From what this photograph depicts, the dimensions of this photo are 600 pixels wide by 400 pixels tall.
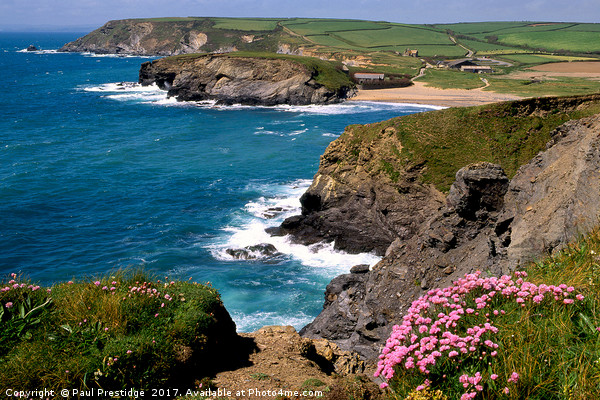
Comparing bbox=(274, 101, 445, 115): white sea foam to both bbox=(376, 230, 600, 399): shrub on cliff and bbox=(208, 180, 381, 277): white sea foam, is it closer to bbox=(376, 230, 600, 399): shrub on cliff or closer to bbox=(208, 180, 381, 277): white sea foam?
bbox=(208, 180, 381, 277): white sea foam

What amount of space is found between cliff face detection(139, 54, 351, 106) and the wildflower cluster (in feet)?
306

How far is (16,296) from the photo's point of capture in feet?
30.9

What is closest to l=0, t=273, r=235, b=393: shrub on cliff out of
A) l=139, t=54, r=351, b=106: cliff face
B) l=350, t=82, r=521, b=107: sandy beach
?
l=350, t=82, r=521, b=107: sandy beach

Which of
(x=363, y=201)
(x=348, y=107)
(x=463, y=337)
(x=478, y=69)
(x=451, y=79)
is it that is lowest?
→ (x=363, y=201)

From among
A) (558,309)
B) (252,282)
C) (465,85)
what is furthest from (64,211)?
(465,85)

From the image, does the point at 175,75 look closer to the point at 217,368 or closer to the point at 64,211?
the point at 64,211

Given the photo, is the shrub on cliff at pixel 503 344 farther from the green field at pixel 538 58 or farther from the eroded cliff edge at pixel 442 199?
the green field at pixel 538 58

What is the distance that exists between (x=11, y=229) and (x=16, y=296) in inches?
1231

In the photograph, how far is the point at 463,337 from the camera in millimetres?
6828

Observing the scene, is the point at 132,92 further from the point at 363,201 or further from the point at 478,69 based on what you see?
the point at 478,69

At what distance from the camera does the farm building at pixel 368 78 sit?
116 metres

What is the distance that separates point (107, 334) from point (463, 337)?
21.9 ft

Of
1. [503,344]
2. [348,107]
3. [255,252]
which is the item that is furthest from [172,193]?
[348,107]

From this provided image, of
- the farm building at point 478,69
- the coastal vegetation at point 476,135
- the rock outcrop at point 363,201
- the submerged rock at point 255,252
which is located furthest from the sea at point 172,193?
the farm building at point 478,69
